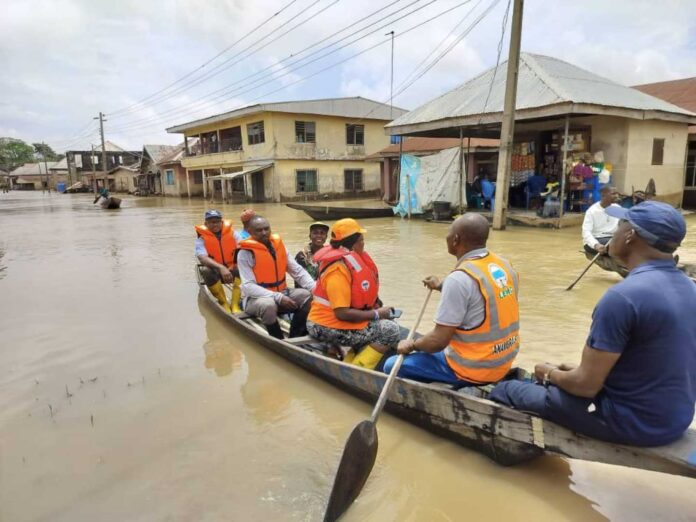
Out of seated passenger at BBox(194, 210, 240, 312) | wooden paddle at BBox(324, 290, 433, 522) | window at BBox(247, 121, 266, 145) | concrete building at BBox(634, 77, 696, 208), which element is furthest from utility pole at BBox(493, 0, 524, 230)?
window at BBox(247, 121, 266, 145)

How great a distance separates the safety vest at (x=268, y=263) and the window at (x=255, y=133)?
79.9ft

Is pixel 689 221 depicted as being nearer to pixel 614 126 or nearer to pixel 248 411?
pixel 614 126

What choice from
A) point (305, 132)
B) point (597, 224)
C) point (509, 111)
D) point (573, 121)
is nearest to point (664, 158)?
point (573, 121)

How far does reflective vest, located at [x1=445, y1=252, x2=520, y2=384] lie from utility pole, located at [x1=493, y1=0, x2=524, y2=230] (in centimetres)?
1050

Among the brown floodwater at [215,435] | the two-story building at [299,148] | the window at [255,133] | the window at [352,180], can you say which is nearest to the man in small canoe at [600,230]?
the brown floodwater at [215,435]

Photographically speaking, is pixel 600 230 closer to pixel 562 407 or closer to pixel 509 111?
pixel 562 407

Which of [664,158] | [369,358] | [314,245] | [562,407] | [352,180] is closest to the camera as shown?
[562,407]

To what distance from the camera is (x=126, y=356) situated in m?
5.52

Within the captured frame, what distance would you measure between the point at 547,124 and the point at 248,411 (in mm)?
14097

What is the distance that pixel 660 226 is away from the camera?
2102 mm

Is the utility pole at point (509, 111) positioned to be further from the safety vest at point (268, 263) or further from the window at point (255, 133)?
the window at point (255, 133)

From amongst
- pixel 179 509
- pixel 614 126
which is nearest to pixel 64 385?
pixel 179 509

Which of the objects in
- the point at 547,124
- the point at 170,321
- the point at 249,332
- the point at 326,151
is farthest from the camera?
the point at 326,151

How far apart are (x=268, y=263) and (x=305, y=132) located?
25.0 metres
